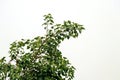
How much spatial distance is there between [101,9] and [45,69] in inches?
70.5

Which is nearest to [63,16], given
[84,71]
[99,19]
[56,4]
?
[56,4]

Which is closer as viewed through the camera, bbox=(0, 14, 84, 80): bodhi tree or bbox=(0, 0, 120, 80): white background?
bbox=(0, 14, 84, 80): bodhi tree

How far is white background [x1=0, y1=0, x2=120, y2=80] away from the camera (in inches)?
129

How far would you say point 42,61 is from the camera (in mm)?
1869

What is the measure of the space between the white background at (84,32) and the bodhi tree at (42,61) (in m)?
1.33

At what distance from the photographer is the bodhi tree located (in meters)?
1.83

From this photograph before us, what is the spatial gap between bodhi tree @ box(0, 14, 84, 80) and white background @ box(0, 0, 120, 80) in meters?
1.33

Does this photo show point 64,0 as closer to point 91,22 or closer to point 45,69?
point 91,22

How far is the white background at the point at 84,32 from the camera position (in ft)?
10.8

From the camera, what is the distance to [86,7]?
11.0 feet

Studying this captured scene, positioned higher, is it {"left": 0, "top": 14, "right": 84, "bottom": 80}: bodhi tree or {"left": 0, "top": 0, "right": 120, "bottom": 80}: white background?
{"left": 0, "top": 0, "right": 120, "bottom": 80}: white background

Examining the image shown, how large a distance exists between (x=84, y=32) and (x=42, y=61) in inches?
61.4

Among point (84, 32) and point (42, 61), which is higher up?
point (84, 32)

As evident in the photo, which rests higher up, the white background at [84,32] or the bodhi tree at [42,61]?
the white background at [84,32]
